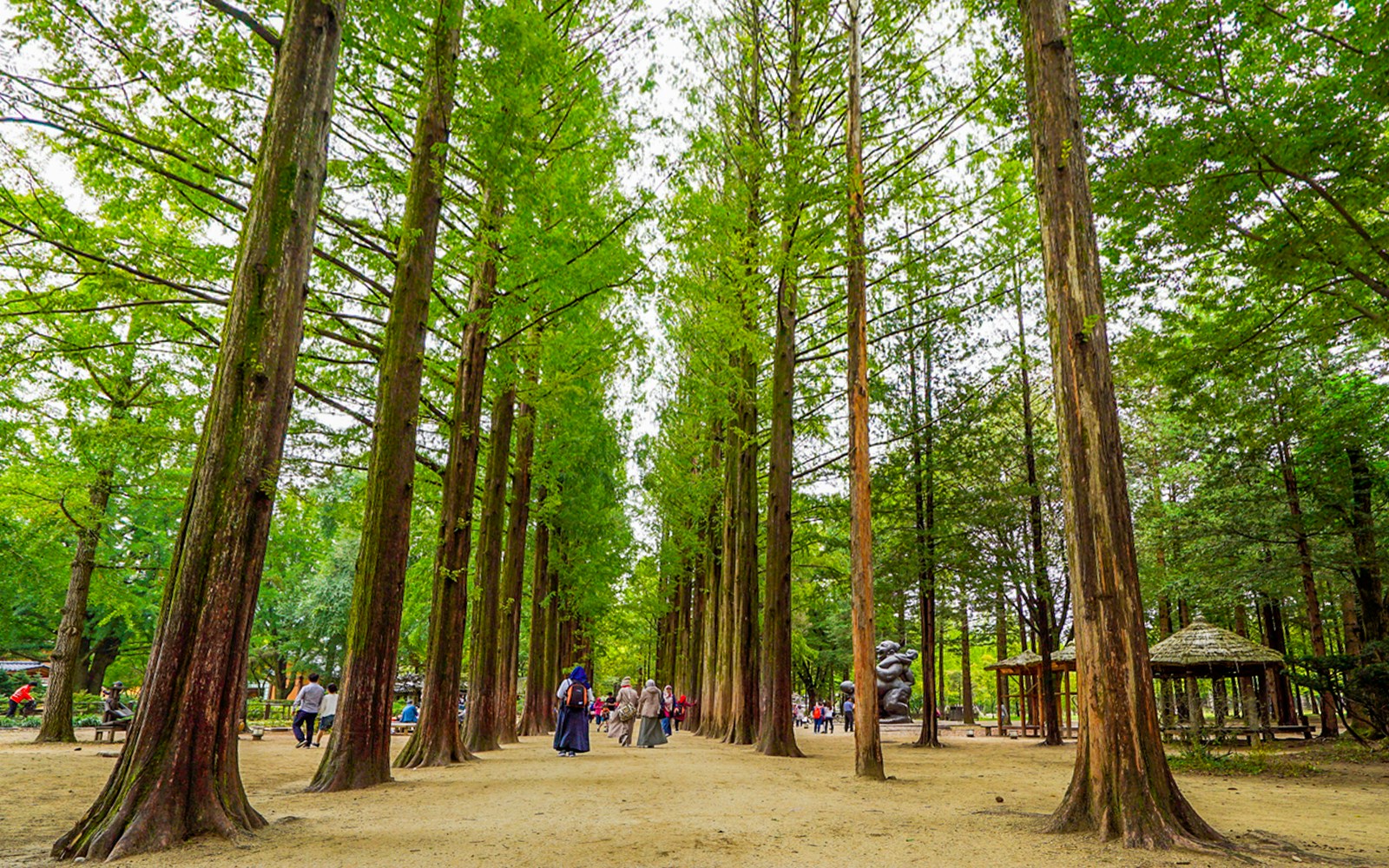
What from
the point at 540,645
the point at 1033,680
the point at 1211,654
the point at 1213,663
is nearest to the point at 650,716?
the point at 540,645

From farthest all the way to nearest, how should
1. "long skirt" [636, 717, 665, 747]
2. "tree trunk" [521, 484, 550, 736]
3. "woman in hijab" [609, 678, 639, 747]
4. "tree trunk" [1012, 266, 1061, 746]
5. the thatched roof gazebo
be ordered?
"tree trunk" [521, 484, 550, 736]
"tree trunk" [1012, 266, 1061, 746]
"woman in hijab" [609, 678, 639, 747]
"long skirt" [636, 717, 665, 747]
the thatched roof gazebo

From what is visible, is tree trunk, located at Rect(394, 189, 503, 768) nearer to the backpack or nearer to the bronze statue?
the backpack

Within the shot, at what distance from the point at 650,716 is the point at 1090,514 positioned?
13.1 m

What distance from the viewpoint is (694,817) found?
6.40m

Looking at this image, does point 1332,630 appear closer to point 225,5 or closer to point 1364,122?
point 1364,122

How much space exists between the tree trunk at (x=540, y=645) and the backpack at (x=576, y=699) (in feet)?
20.9

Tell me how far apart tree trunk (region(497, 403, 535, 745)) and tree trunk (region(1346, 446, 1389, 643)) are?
62.3ft

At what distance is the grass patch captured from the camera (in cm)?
1258

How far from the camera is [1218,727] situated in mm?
16609

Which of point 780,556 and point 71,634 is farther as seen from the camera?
point 71,634

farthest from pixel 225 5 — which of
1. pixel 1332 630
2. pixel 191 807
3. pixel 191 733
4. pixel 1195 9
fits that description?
pixel 1332 630

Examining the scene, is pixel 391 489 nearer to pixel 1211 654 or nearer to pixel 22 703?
pixel 1211 654

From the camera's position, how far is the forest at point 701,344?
5930 mm

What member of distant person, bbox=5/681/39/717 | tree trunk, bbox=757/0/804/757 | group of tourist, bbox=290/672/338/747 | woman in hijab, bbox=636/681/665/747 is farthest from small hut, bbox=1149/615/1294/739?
distant person, bbox=5/681/39/717
